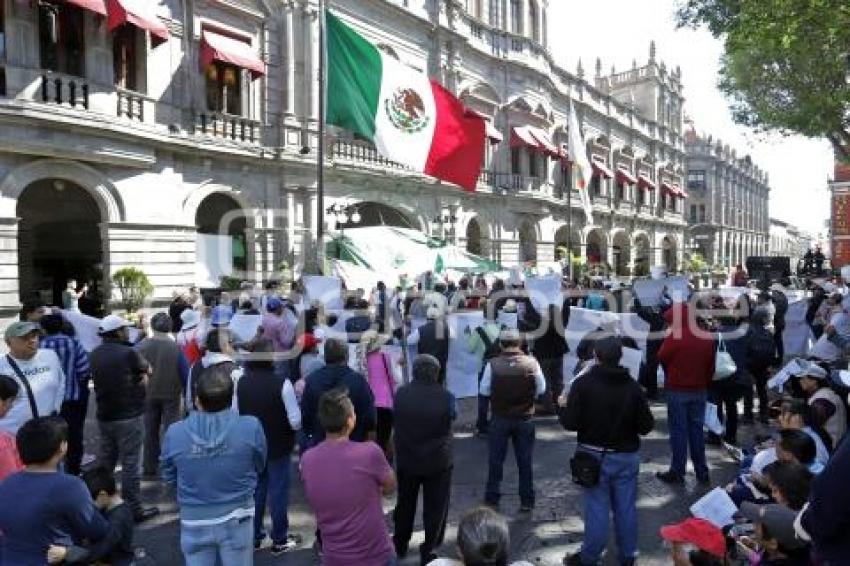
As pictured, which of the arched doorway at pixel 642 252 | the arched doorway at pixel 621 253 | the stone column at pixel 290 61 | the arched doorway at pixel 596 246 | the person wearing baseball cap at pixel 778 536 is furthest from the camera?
the arched doorway at pixel 642 252

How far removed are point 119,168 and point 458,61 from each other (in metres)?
14.7

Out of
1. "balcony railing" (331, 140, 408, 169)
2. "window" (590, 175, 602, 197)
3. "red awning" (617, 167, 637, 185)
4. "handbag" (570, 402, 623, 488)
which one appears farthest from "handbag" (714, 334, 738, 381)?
"red awning" (617, 167, 637, 185)

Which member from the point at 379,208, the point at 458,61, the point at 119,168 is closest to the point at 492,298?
the point at 119,168

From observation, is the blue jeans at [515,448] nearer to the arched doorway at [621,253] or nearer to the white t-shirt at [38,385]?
the white t-shirt at [38,385]

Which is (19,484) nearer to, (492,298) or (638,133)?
(492,298)

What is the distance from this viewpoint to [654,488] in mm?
6230

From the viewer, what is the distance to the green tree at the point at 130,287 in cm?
1398

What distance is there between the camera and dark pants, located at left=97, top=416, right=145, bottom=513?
5.40m

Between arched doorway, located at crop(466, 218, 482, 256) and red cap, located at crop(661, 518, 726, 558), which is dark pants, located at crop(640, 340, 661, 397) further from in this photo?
arched doorway, located at crop(466, 218, 482, 256)

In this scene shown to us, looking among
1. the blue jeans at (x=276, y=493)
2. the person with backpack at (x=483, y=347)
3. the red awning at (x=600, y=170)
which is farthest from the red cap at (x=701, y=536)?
the red awning at (x=600, y=170)

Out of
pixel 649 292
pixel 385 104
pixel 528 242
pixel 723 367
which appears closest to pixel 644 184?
pixel 528 242

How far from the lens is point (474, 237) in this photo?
27.2 metres

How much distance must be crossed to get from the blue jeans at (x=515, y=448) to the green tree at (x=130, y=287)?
1099 centimetres

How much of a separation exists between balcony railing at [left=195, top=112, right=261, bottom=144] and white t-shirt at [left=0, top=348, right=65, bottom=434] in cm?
1257
